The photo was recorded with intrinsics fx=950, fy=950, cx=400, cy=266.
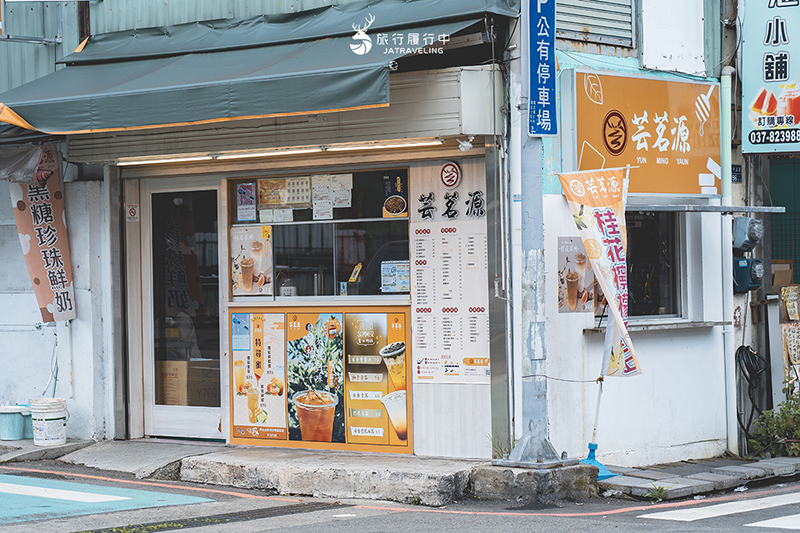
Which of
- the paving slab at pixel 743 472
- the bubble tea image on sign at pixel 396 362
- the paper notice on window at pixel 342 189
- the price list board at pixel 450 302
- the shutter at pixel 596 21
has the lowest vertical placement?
the paving slab at pixel 743 472

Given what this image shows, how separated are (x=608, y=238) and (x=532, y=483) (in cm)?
224

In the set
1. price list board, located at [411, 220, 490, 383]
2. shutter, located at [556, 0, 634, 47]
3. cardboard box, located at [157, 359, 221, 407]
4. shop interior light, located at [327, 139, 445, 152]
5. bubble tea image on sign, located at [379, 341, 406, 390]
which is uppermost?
shutter, located at [556, 0, 634, 47]

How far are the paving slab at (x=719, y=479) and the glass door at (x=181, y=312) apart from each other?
16.4 ft

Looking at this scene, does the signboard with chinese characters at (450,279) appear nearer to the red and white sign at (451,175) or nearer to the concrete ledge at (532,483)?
the red and white sign at (451,175)

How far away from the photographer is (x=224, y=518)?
292 inches

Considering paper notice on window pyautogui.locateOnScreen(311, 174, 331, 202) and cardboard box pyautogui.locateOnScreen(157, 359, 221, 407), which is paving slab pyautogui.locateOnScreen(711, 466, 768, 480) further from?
cardboard box pyautogui.locateOnScreen(157, 359, 221, 407)

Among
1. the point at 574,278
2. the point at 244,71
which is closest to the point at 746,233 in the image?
the point at 574,278

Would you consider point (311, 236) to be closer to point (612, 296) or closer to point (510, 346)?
point (510, 346)

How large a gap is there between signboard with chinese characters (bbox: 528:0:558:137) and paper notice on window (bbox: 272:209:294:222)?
9.57 feet

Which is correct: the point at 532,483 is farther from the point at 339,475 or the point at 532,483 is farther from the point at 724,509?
the point at 339,475

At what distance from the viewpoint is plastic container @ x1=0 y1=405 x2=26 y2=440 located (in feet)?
35.2

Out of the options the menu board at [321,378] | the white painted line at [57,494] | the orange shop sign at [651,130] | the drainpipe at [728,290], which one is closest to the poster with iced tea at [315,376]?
the menu board at [321,378]

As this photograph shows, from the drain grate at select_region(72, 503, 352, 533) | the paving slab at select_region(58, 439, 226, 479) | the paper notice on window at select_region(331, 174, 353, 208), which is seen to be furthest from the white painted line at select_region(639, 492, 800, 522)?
the paving slab at select_region(58, 439, 226, 479)

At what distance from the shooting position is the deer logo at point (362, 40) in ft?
28.1
